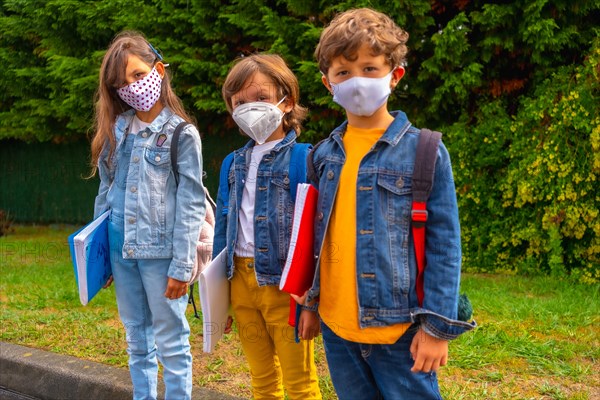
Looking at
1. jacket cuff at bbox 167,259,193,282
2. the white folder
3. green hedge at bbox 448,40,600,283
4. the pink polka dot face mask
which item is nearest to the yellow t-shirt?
the white folder

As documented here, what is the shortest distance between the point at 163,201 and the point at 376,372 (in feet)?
4.34

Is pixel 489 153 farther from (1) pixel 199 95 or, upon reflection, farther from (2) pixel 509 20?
(1) pixel 199 95

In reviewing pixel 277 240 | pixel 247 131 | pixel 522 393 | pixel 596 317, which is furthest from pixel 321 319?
pixel 596 317

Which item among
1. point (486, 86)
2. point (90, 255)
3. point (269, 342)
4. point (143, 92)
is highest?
point (486, 86)

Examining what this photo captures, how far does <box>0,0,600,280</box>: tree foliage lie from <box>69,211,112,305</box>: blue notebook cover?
13.3 feet

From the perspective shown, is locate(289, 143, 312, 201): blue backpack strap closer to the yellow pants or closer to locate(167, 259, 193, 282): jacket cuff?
the yellow pants

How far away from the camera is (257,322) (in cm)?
255

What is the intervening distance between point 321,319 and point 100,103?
1635 millimetres

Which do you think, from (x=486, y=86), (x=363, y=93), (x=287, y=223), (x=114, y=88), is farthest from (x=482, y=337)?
(x=486, y=86)

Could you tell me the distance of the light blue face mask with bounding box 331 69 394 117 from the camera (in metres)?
1.92

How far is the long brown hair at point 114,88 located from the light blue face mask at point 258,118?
0.51 m

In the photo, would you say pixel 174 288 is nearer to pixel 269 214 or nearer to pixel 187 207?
pixel 187 207

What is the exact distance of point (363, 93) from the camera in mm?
1930

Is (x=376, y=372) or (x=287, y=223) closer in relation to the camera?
(x=376, y=372)
